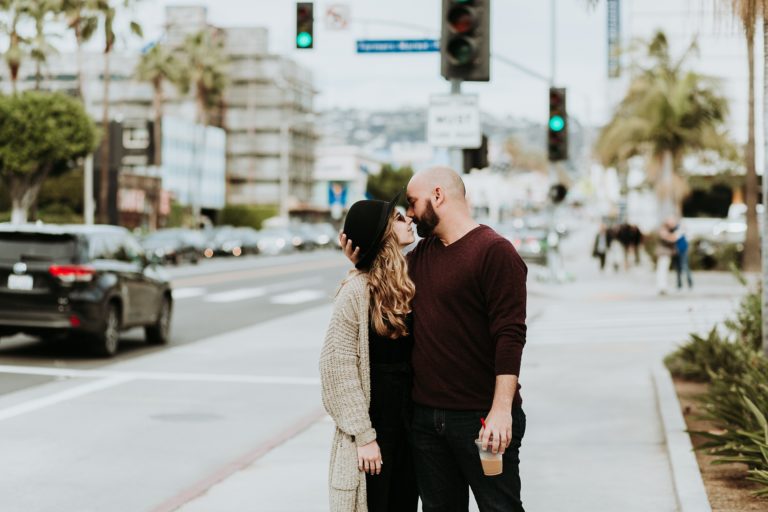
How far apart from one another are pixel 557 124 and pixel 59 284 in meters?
10.7

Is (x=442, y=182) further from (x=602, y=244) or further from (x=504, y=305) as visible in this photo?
(x=602, y=244)

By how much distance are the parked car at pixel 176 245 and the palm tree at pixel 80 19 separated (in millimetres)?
8070

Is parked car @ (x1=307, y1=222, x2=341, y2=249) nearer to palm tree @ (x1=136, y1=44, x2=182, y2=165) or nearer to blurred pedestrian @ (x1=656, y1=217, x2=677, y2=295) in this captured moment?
palm tree @ (x1=136, y1=44, x2=182, y2=165)

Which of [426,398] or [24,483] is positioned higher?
[426,398]

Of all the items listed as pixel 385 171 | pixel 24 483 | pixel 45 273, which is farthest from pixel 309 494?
pixel 385 171

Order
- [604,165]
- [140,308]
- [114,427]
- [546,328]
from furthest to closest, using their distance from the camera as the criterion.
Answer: [604,165] → [546,328] → [140,308] → [114,427]

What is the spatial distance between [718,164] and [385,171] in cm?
9840

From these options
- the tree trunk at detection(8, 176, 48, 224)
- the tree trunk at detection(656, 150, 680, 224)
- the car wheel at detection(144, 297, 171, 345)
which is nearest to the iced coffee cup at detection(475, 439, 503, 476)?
the car wheel at detection(144, 297, 171, 345)

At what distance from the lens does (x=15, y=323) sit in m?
14.1

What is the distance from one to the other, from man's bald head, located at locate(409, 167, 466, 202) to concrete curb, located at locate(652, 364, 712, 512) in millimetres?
2935

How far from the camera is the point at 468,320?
13.9ft

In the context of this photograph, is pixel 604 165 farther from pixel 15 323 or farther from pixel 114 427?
pixel 114 427

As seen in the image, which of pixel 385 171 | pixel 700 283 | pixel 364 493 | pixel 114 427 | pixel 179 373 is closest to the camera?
pixel 364 493

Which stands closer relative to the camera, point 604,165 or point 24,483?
point 24,483
